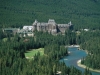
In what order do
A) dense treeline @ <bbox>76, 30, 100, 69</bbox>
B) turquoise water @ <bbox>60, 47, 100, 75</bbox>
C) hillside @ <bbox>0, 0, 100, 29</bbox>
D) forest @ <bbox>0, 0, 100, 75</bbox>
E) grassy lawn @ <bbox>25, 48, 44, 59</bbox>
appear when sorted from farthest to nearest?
hillside @ <bbox>0, 0, 100, 29</bbox>, grassy lawn @ <bbox>25, 48, 44, 59</bbox>, turquoise water @ <bbox>60, 47, 100, 75</bbox>, dense treeline @ <bbox>76, 30, 100, 69</bbox>, forest @ <bbox>0, 0, 100, 75</bbox>

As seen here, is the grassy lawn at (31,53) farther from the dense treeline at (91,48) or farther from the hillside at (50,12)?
the hillside at (50,12)

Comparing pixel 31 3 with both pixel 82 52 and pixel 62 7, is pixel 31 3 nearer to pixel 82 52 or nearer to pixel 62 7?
pixel 62 7

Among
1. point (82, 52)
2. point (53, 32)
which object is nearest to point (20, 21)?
point (53, 32)

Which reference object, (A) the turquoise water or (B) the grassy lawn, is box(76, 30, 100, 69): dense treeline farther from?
(B) the grassy lawn

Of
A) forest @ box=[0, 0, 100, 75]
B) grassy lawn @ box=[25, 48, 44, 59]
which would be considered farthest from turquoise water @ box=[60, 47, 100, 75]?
grassy lawn @ box=[25, 48, 44, 59]

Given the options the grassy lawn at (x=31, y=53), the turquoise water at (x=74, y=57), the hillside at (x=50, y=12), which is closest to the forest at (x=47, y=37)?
the hillside at (x=50, y=12)

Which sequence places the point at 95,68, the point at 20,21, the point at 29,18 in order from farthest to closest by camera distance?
the point at 29,18 < the point at 20,21 < the point at 95,68

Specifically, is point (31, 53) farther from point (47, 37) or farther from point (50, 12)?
point (50, 12)
